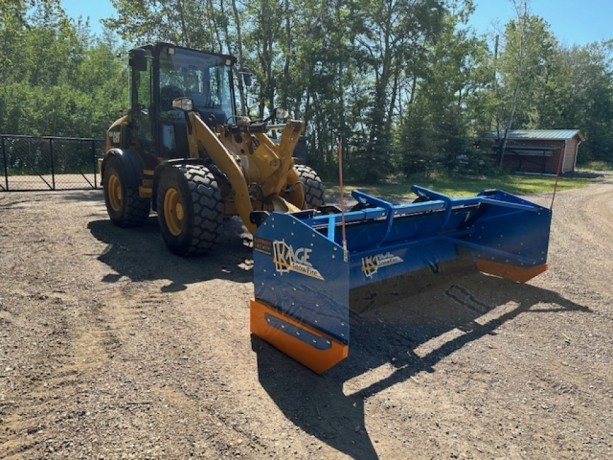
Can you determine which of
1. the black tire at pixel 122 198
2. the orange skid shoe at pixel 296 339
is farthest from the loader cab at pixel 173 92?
the orange skid shoe at pixel 296 339

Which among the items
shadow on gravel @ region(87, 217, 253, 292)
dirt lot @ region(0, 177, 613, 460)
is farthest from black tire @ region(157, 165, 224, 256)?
dirt lot @ region(0, 177, 613, 460)

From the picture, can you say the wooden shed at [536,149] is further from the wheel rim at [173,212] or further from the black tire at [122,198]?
the wheel rim at [173,212]

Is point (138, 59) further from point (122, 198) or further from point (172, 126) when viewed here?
point (122, 198)

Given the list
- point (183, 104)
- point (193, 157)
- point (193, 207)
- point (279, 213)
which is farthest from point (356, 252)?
point (183, 104)

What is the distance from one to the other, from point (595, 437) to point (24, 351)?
3786 mm

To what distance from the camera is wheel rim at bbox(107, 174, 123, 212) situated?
7.91m

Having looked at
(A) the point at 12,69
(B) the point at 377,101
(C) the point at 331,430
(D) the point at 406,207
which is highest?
(A) the point at 12,69

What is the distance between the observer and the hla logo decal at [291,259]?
132 inches

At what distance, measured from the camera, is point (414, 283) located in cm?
514

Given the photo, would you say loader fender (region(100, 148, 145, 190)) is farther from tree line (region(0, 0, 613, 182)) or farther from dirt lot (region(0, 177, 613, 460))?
tree line (region(0, 0, 613, 182))

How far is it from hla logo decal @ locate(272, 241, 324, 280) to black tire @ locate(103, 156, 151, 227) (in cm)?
452

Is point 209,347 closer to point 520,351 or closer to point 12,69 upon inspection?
point 520,351

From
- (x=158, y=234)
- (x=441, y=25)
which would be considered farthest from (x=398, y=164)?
(x=158, y=234)

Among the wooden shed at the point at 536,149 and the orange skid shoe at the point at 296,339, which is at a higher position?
the wooden shed at the point at 536,149
